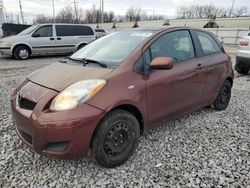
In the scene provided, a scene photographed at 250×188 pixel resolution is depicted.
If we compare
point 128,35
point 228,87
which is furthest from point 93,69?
point 228,87

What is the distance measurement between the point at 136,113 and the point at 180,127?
Result: 3.96 ft

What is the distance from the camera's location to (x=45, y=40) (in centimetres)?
1125

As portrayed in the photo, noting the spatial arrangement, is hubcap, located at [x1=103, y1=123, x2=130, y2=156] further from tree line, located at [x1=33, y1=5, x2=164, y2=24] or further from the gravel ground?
tree line, located at [x1=33, y1=5, x2=164, y2=24]

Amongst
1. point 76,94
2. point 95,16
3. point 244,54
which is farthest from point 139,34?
point 95,16

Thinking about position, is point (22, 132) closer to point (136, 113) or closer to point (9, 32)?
point (136, 113)

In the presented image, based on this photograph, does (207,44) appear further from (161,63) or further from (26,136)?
(26,136)

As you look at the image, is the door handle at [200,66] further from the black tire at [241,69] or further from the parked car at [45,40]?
the parked car at [45,40]

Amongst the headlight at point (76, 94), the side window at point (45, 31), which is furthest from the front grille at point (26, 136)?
the side window at point (45, 31)

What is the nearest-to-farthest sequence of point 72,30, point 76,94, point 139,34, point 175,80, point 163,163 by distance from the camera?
point 76,94, point 163,163, point 175,80, point 139,34, point 72,30

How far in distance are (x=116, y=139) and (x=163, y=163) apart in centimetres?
64

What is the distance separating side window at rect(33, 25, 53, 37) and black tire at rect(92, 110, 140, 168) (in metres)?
9.67

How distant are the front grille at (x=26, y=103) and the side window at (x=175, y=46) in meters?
1.53

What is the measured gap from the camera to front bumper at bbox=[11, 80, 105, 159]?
233 cm

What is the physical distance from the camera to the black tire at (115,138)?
8.34 ft
